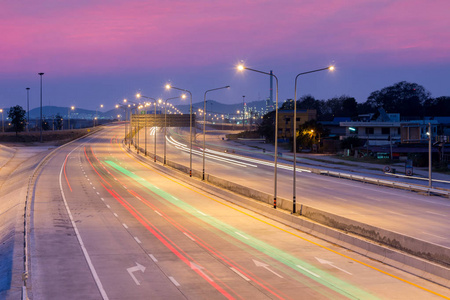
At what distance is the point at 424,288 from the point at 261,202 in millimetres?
20936

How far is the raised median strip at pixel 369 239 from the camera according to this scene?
68.1 ft

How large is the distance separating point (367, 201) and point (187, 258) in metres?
22.8

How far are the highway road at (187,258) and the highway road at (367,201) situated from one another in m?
5.85

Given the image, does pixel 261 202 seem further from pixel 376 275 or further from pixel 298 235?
pixel 376 275

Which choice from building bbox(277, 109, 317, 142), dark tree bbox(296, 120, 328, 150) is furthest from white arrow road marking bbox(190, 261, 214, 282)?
building bbox(277, 109, 317, 142)

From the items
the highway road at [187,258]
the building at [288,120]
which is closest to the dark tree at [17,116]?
the building at [288,120]

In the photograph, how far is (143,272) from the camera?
21.5 metres

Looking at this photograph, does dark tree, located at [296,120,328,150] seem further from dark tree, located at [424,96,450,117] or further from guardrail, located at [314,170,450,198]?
dark tree, located at [424,96,450,117]

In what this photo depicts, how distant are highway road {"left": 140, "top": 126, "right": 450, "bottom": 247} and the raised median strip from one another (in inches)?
137

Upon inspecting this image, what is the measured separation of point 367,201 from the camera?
42.7m

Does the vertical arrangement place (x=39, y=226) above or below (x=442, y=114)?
below

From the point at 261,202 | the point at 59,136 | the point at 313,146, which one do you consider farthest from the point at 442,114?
the point at 261,202

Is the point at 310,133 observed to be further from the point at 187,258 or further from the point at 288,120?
the point at 187,258

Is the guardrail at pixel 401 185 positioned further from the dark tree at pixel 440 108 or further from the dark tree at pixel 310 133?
the dark tree at pixel 440 108
